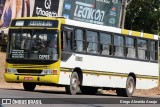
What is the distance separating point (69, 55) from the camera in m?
24.6

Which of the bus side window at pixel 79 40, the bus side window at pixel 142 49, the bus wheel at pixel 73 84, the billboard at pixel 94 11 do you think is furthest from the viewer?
the billboard at pixel 94 11

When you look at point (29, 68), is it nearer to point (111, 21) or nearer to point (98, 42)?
point (98, 42)

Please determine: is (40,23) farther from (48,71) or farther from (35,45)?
(48,71)

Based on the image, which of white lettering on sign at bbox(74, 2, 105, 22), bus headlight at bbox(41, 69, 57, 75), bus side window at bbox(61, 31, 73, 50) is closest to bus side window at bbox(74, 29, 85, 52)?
bus side window at bbox(61, 31, 73, 50)

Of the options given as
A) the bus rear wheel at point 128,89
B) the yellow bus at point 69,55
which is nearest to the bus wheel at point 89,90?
the yellow bus at point 69,55

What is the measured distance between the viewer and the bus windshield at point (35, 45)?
24156 mm

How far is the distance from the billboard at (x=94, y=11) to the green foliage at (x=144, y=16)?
1258mm

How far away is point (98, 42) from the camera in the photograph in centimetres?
2673

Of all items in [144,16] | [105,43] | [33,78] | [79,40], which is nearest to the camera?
[33,78]

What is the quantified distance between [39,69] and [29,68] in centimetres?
39

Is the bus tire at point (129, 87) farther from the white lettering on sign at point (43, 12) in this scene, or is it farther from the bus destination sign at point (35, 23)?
the white lettering on sign at point (43, 12)

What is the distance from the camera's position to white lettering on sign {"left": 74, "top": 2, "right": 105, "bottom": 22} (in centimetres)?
4512

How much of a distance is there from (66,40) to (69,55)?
1.89 ft

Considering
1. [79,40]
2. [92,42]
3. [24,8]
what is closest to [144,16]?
[24,8]
